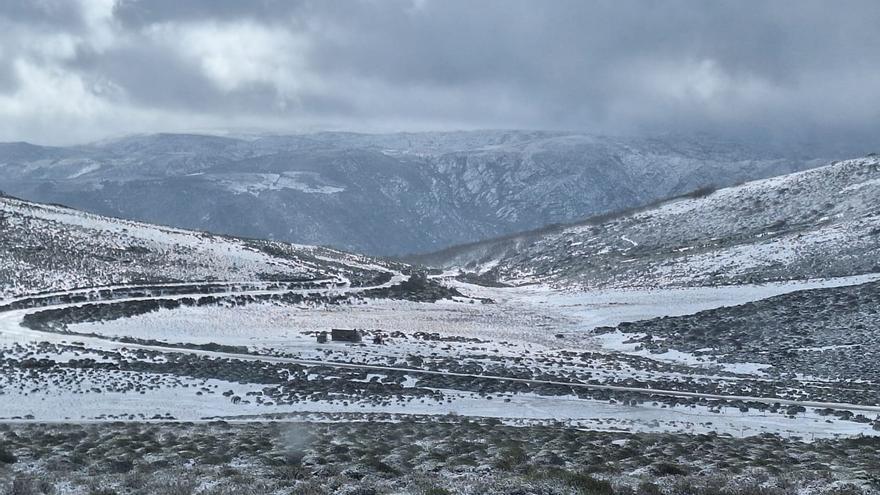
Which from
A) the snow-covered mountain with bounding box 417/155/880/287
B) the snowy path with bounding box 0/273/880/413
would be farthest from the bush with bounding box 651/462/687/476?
the snow-covered mountain with bounding box 417/155/880/287

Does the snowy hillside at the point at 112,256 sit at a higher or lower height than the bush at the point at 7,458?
higher

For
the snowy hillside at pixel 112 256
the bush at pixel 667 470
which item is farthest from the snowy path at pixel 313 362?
the bush at pixel 667 470

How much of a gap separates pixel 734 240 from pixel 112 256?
6858 centimetres

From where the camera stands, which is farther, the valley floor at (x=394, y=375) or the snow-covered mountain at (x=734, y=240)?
the snow-covered mountain at (x=734, y=240)

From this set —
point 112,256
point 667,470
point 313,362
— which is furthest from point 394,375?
point 112,256

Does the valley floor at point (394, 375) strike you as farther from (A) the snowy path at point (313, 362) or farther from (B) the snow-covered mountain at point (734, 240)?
(B) the snow-covered mountain at point (734, 240)

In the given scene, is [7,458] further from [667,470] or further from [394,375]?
[394,375]

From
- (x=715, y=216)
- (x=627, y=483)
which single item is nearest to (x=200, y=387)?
(x=627, y=483)

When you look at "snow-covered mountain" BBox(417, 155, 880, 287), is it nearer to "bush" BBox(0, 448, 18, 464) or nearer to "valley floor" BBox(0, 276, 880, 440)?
"valley floor" BBox(0, 276, 880, 440)

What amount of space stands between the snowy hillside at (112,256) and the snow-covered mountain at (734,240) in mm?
32189

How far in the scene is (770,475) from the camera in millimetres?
16828

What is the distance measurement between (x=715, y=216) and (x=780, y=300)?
2420 inches

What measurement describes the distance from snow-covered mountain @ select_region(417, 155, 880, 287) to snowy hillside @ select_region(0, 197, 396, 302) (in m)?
32.2

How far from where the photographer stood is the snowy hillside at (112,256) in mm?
67688
